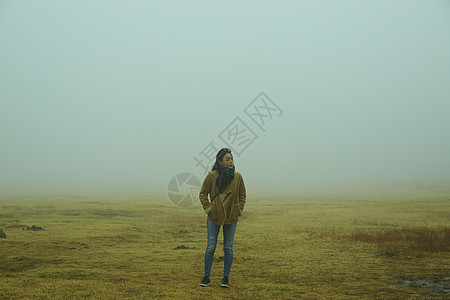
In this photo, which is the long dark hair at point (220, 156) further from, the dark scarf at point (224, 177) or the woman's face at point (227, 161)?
the dark scarf at point (224, 177)

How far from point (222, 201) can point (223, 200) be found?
3 cm

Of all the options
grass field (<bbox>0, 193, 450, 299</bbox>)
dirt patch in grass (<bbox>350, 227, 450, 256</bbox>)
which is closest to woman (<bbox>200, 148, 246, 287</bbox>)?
grass field (<bbox>0, 193, 450, 299</bbox>)

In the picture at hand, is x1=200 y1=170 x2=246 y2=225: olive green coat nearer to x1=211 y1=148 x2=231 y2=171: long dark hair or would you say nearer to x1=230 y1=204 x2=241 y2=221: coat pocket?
x1=230 y1=204 x2=241 y2=221: coat pocket

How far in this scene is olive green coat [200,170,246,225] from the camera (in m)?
7.17

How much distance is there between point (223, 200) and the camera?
7.22 metres

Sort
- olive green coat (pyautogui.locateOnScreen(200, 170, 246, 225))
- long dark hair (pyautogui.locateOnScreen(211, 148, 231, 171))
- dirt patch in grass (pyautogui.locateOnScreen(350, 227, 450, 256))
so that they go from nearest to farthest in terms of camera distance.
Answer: olive green coat (pyautogui.locateOnScreen(200, 170, 246, 225)), long dark hair (pyautogui.locateOnScreen(211, 148, 231, 171)), dirt patch in grass (pyautogui.locateOnScreen(350, 227, 450, 256))

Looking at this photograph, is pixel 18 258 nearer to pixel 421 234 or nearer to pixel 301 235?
pixel 301 235

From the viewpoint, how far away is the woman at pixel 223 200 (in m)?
7.18

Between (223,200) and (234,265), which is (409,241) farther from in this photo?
(223,200)

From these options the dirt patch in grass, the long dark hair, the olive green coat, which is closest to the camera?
the olive green coat

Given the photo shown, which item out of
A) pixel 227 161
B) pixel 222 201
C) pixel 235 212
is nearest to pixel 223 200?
pixel 222 201

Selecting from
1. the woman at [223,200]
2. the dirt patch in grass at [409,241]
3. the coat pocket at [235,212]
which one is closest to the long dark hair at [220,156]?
the woman at [223,200]

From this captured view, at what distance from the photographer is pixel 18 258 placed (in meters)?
11.1

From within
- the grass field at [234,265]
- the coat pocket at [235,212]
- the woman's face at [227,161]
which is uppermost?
the woman's face at [227,161]
